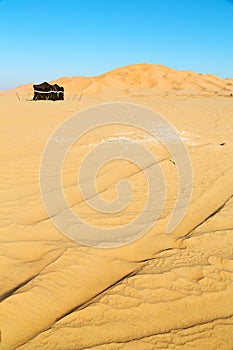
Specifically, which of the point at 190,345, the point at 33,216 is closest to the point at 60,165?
the point at 33,216

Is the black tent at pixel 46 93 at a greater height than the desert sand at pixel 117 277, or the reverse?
the black tent at pixel 46 93

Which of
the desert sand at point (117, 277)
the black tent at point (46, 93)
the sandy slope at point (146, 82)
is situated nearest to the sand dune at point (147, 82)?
the sandy slope at point (146, 82)

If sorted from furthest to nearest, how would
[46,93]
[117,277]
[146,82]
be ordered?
1. [146,82]
2. [46,93]
3. [117,277]

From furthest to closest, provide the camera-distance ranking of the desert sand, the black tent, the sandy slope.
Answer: the sandy slope → the black tent → the desert sand

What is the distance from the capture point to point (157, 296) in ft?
6.68

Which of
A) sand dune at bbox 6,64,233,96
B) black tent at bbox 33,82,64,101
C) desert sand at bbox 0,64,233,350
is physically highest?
sand dune at bbox 6,64,233,96

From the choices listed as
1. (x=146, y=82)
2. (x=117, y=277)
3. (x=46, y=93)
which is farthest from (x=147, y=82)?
(x=117, y=277)

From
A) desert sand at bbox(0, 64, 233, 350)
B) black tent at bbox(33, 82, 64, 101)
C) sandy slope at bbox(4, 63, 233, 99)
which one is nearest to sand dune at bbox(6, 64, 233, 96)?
sandy slope at bbox(4, 63, 233, 99)

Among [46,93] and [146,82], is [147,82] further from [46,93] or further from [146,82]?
[46,93]

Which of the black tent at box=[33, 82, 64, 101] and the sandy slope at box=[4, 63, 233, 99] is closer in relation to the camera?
the black tent at box=[33, 82, 64, 101]

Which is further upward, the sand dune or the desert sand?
the sand dune

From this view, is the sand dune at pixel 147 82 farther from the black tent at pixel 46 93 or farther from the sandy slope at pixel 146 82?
the black tent at pixel 46 93

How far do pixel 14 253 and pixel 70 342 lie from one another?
106 cm

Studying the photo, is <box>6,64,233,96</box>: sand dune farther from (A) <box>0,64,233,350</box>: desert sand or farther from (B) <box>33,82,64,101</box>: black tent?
(A) <box>0,64,233,350</box>: desert sand
